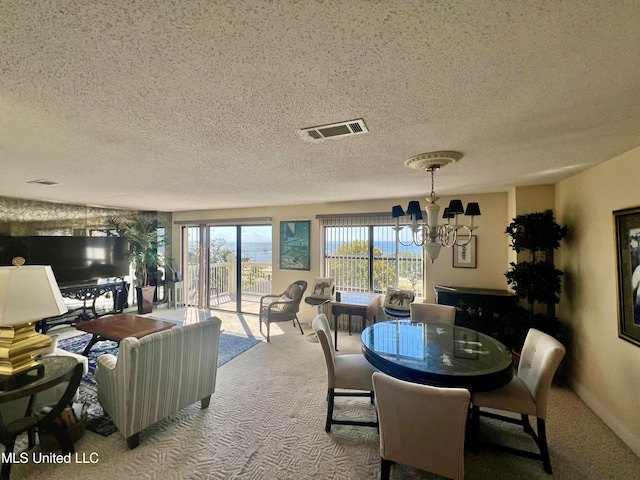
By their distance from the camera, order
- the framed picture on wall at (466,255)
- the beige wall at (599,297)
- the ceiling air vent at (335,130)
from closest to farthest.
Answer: the ceiling air vent at (335,130) < the beige wall at (599,297) < the framed picture on wall at (466,255)

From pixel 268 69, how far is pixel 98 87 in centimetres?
83

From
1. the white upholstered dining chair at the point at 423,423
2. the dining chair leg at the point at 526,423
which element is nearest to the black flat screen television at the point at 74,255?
the white upholstered dining chair at the point at 423,423

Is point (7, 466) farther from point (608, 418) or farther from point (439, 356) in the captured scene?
point (608, 418)

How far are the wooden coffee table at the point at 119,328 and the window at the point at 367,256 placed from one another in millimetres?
2936

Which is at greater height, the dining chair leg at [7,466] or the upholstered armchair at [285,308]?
the upholstered armchair at [285,308]

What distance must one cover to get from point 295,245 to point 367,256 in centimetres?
147

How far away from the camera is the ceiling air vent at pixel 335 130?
171 centimetres

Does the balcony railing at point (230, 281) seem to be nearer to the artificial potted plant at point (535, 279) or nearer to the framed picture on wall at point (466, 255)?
the framed picture on wall at point (466, 255)

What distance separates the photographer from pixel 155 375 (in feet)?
7.04

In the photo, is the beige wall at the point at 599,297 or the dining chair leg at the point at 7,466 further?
the beige wall at the point at 599,297

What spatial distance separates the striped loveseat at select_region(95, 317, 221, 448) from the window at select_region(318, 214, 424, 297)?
299 centimetres

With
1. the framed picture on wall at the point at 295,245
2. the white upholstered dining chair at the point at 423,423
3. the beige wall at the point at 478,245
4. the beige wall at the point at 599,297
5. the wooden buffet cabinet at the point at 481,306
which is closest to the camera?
the white upholstered dining chair at the point at 423,423

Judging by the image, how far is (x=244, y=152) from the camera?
227cm

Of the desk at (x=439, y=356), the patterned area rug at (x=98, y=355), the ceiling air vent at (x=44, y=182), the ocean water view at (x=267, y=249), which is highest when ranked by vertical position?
the ceiling air vent at (x=44, y=182)
